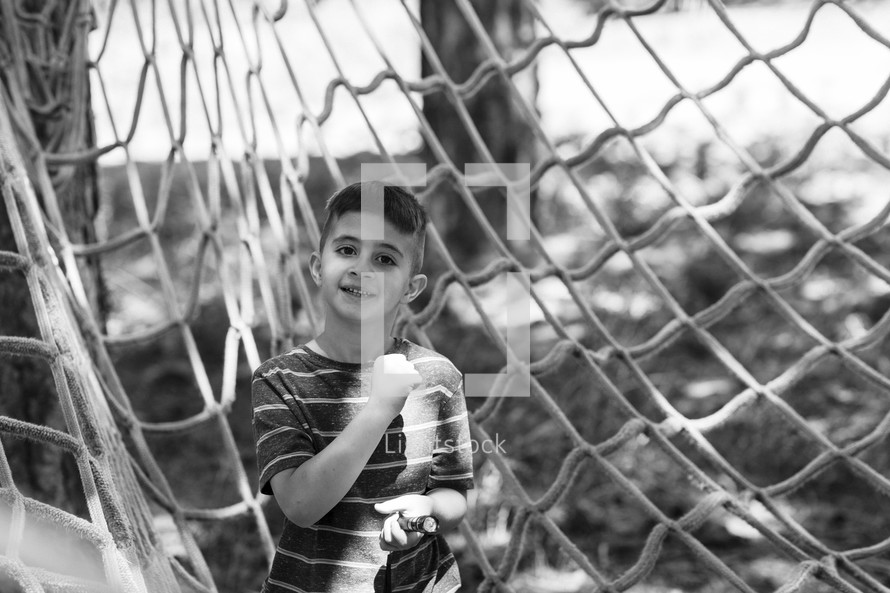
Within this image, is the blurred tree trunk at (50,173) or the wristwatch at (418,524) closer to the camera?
the wristwatch at (418,524)

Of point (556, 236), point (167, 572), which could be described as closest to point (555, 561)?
point (167, 572)

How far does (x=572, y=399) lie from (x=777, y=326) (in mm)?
855

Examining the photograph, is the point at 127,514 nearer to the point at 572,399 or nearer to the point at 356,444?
the point at 356,444

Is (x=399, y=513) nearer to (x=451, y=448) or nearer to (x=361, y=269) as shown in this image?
(x=451, y=448)

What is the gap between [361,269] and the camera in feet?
3.14

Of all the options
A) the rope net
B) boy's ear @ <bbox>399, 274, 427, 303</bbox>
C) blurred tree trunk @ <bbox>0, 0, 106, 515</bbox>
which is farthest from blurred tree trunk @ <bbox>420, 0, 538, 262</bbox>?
boy's ear @ <bbox>399, 274, 427, 303</bbox>

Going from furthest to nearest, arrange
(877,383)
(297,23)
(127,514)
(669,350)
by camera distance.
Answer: (297,23)
(669,350)
(877,383)
(127,514)

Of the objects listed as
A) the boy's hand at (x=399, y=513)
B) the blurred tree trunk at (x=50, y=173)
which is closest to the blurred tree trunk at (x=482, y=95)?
the blurred tree trunk at (x=50, y=173)

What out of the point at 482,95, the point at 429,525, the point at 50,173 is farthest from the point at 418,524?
the point at 482,95

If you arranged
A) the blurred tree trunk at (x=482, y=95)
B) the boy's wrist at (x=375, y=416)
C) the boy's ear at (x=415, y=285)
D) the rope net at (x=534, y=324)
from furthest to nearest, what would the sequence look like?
the blurred tree trunk at (x=482, y=95) < the rope net at (x=534, y=324) < the boy's ear at (x=415, y=285) < the boy's wrist at (x=375, y=416)

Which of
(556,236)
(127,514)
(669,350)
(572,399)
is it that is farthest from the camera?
Answer: (556,236)

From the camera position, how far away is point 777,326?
315 cm

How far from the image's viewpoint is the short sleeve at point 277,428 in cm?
94

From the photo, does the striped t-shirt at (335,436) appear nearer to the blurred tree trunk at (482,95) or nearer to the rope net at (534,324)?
the rope net at (534,324)
